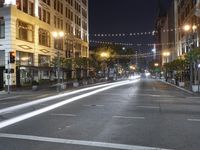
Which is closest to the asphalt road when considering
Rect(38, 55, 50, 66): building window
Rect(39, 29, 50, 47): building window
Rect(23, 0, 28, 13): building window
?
Rect(23, 0, 28, 13): building window

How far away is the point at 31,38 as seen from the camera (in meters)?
53.6

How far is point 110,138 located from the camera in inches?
433

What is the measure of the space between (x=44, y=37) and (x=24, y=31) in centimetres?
772

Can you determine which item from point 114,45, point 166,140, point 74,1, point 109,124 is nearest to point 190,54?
point 109,124

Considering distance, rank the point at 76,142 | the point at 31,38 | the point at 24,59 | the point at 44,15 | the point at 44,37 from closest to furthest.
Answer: the point at 76,142 → the point at 24,59 → the point at 31,38 → the point at 44,37 → the point at 44,15

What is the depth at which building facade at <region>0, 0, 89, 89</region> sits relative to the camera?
47.6 metres

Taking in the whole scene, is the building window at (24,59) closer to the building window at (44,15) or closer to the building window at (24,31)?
the building window at (24,31)

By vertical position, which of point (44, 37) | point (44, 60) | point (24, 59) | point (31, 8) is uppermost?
point (31, 8)

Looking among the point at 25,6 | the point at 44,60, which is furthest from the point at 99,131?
the point at 44,60

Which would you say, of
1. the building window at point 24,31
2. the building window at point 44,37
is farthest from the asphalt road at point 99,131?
the building window at point 44,37

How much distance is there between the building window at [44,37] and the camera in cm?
5728

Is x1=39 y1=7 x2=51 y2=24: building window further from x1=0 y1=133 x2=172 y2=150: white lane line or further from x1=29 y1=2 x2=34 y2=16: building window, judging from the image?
x1=0 y1=133 x2=172 y2=150: white lane line

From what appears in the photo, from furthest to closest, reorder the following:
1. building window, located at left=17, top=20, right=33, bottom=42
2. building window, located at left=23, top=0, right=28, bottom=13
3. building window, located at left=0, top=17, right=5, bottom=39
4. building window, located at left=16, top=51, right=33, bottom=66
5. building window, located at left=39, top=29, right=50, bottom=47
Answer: building window, located at left=39, top=29, right=50, bottom=47, building window, located at left=23, top=0, right=28, bottom=13, building window, located at left=17, top=20, right=33, bottom=42, building window, located at left=16, top=51, right=33, bottom=66, building window, located at left=0, top=17, right=5, bottom=39

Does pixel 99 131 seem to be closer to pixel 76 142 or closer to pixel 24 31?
pixel 76 142
